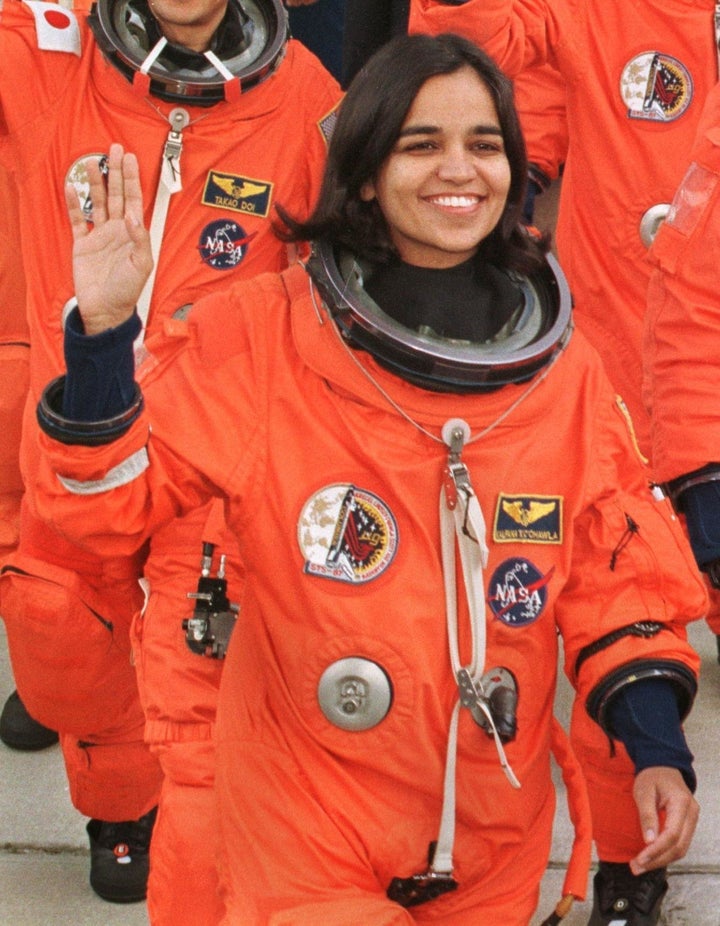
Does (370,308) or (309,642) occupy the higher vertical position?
(370,308)

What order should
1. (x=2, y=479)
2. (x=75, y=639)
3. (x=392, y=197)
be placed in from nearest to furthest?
(x=392, y=197), (x=75, y=639), (x=2, y=479)

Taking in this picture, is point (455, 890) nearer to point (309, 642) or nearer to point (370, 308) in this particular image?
point (309, 642)

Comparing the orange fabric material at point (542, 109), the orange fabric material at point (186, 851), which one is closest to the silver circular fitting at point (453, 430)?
the orange fabric material at point (186, 851)

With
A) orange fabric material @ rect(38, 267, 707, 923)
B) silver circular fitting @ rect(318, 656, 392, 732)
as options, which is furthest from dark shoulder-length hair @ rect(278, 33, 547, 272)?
silver circular fitting @ rect(318, 656, 392, 732)

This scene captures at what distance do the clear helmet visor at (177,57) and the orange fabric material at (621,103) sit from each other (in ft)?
2.23

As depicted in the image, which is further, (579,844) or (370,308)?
(579,844)

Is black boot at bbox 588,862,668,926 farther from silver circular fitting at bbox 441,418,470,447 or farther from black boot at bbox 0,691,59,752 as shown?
black boot at bbox 0,691,59,752

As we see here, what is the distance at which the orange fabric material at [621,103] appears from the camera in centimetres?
386

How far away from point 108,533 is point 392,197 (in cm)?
67

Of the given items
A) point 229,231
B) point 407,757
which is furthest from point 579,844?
point 229,231

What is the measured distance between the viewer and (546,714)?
7.50 ft

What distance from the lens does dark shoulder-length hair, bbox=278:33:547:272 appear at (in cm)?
226

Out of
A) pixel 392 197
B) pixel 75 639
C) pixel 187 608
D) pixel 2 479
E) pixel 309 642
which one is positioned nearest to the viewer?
pixel 309 642

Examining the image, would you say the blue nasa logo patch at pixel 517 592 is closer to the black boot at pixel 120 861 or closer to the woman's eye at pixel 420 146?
the woman's eye at pixel 420 146
